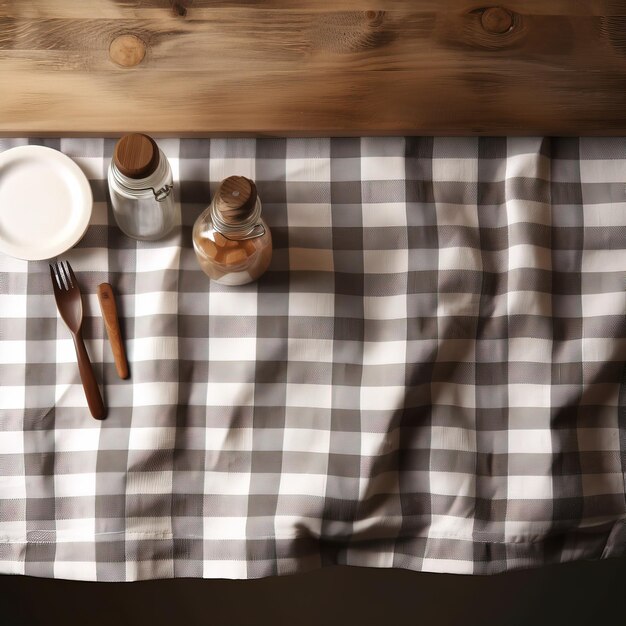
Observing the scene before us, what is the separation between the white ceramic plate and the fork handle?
0.12 meters

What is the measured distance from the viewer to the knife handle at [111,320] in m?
0.82

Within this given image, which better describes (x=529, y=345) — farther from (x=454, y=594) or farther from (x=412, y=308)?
(x=454, y=594)

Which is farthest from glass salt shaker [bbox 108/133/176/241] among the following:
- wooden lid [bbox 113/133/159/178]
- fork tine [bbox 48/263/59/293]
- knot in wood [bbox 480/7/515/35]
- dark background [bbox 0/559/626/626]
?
dark background [bbox 0/559/626/626]

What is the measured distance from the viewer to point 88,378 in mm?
808

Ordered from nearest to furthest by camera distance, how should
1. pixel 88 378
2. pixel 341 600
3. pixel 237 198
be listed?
pixel 237 198 < pixel 88 378 < pixel 341 600

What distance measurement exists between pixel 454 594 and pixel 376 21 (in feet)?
3.17

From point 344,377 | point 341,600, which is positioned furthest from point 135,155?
point 341,600

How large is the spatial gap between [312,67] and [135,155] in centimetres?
29

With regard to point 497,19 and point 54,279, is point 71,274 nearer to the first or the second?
point 54,279

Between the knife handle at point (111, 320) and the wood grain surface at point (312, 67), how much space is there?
206mm

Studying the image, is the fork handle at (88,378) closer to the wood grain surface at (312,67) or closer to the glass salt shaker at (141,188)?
the glass salt shaker at (141,188)

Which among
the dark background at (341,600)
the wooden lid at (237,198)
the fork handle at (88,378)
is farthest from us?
the dark background at (341,600)

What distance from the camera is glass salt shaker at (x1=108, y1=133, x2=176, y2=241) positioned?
0.66 metres

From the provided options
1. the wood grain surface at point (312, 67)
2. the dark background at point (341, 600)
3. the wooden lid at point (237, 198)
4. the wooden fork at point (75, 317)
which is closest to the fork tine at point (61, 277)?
the wooden fork at point (75, 317)
